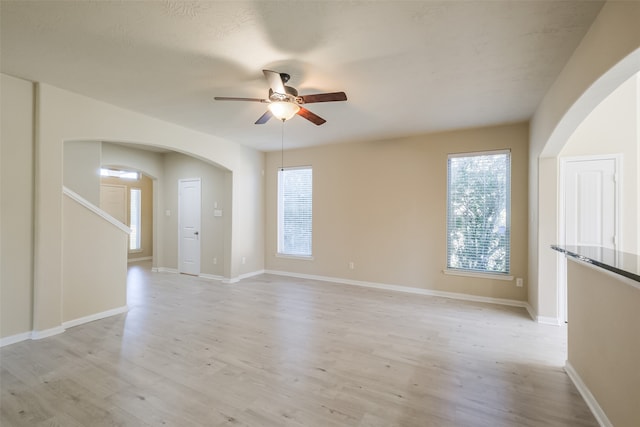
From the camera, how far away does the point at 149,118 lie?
164 inches

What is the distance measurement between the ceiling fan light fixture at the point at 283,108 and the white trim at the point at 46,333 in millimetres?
3446

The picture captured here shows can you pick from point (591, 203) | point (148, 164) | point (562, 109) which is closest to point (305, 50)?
point (562, 109)

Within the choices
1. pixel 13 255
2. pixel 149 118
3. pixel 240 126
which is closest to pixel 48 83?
pixel 149 118

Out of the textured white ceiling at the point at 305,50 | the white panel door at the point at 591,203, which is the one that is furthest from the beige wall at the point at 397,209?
the textured white ceiling at the point at 305,50

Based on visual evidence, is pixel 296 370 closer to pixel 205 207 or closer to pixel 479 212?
pixel 479 212

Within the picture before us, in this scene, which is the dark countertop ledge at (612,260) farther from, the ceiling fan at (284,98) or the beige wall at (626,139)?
the ceiling fan at (284,98)

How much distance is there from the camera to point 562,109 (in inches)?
106

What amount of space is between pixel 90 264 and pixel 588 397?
5191 millimetres

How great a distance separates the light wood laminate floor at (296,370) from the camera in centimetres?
200

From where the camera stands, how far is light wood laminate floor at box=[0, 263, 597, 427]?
→ 2.00 m

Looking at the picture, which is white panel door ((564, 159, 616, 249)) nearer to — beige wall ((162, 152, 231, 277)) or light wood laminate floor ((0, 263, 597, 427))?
light wood laminate floor ((0, 263, 597, 427))

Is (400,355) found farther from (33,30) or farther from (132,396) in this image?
(33,30)

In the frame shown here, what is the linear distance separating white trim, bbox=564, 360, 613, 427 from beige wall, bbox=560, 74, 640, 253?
78.5 inches

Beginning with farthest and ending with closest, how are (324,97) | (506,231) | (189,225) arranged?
(189,225), (506,231), (324,97)
